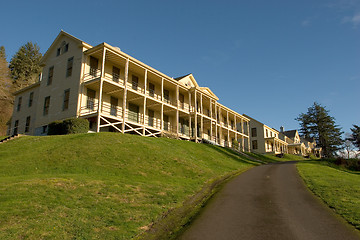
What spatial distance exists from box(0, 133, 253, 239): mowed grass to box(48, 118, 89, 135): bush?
9.80 ft

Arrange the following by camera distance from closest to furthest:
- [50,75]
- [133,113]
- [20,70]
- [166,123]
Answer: [50,75]
[133,113]
[166,123]
[20,70]

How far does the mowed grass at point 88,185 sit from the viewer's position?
718cm

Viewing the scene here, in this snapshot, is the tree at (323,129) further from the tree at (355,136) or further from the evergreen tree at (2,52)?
the evergreen tree at (2,52)

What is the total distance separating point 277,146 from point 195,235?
200 ft

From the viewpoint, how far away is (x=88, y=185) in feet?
35.6

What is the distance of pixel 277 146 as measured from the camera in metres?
63.7

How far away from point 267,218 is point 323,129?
6790 centimetres

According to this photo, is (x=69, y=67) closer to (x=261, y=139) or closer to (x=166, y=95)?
(x=166, y=95)

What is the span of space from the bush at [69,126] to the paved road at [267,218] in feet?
48.2

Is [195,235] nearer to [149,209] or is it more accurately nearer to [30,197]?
[149,209]

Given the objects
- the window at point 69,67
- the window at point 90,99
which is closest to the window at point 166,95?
the window at point 90,99

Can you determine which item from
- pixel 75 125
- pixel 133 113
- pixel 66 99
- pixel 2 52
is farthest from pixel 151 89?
pixel 2 52

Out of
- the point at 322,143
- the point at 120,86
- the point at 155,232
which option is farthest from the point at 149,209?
the point at 322,143

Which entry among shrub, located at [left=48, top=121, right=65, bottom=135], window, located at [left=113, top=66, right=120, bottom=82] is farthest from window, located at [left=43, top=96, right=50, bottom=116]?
window, located at [left=113, top=66, right=120, bottom=82]
